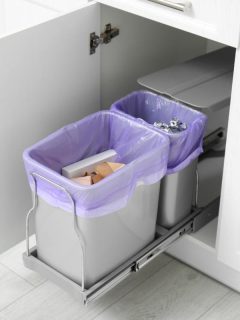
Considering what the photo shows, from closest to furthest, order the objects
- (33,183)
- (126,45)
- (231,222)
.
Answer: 1. (33,183)
2. (231,222)
3. (126,45)

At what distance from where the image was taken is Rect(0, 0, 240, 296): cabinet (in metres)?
1.49

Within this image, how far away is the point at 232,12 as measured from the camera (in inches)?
55.0

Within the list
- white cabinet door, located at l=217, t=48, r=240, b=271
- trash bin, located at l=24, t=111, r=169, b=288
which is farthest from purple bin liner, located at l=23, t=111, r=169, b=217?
white cabinet door, located at l=217, t=48, r=240, b=271

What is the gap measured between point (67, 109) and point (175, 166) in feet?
0.97

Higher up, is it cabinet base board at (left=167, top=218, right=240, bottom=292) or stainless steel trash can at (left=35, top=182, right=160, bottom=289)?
stainless steel trash can at (left=35, top=182, right=160, bottom=289)

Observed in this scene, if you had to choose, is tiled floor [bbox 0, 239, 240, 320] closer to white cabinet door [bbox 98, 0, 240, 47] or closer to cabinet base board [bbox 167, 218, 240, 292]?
cabinet base board [bbox 167, 218, 240, 292]

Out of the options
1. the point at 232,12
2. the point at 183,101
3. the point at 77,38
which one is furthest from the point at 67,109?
the point at 232,12

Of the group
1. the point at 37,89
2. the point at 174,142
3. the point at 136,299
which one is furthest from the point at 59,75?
the point at 136,299

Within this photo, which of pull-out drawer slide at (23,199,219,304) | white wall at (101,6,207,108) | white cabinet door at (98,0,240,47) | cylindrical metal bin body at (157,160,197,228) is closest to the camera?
white cabinet door at (98,0,240,47)

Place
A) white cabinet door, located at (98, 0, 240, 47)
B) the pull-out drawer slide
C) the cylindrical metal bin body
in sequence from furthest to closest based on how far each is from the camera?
the cylindrical metal bin body, the pull-out drawer slide, white cabinet door, located at (98, 0, 240, 47)

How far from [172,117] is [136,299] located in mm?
442

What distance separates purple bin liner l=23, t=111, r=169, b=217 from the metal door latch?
6.7 inches

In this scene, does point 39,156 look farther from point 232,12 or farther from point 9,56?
point 232,12

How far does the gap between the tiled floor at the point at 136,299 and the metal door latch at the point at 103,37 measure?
572mm
